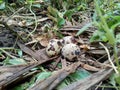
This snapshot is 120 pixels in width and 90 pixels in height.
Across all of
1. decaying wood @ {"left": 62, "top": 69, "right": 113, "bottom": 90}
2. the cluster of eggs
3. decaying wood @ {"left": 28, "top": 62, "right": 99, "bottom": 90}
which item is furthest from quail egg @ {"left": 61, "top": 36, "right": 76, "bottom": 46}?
decaying wood @ {"left": 62, "top": 69, "right": 113, "bottom": 90}

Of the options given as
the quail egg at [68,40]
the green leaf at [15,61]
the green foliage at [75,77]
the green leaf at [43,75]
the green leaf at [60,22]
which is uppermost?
the green leaf at [60,22]

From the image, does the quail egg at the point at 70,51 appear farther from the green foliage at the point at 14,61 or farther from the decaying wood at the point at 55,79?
the green foliage at the point at 14,61

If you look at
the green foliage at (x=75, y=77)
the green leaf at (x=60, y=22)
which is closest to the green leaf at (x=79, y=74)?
the green foliage at (x=75, y=77)

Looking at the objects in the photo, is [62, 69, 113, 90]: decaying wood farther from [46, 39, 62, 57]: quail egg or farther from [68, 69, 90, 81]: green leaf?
[46, 39, 62, 57]: quail egg

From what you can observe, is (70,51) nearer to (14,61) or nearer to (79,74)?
(79,74)

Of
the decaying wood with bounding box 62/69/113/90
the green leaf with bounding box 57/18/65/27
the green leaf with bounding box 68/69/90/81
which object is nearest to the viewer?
the decaying wood with bounding box 62/69/113/90

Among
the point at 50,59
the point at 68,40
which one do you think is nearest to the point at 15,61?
the point at 50,59
